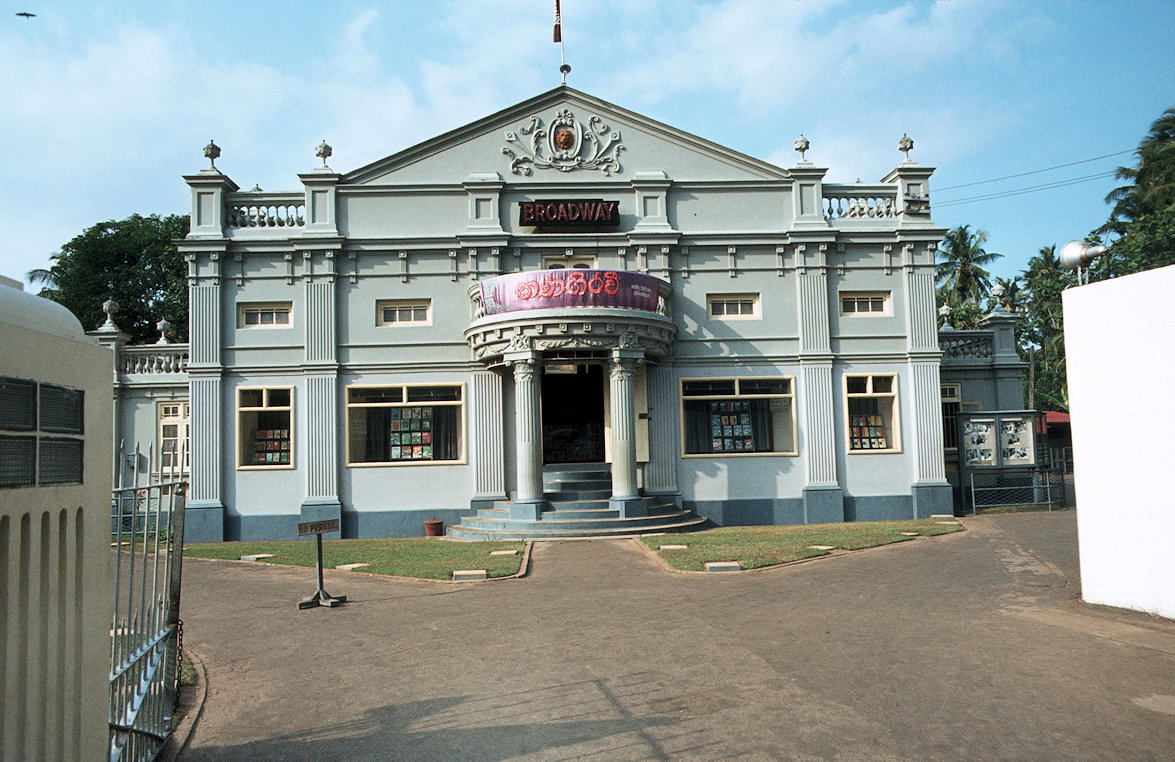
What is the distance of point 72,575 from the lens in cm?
379

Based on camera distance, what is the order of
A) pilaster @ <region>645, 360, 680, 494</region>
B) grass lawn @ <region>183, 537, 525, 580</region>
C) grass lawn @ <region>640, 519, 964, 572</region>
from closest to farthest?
grass lawn @ <region>183, 537, 525, 580</region> → grass lawn @ <region>640, 519, 964, 572</region> → pilaster @ <region>645, 360, 680, 494</region>

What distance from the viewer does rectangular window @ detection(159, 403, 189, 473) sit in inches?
829

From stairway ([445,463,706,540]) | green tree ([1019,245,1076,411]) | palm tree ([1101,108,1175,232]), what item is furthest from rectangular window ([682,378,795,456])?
green tree ([1019,245,1076,411])

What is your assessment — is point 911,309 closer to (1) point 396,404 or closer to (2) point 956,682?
(1) point 396,404

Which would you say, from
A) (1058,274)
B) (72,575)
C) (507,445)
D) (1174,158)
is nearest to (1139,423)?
(72,575)

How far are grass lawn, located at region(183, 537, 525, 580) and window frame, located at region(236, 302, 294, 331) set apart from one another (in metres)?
5.29

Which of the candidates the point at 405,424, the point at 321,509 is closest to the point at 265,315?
the point at 405,424

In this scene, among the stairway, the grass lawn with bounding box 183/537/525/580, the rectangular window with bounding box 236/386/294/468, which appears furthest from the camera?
the rectangular window with bounding box 236/386/294/468

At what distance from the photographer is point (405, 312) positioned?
19.8m

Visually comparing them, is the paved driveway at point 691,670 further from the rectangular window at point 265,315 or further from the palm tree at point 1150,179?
the palm tree at point 1150,179

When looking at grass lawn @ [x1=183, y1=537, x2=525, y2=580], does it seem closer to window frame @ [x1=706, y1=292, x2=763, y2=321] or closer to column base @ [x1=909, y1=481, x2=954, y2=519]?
window frame @ [x1=706, y1=292, x2=763, y2=321]

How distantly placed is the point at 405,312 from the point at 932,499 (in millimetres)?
14146

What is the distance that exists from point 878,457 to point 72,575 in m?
19.2

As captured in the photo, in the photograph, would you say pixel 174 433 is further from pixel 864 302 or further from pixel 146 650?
pixel 864 302
